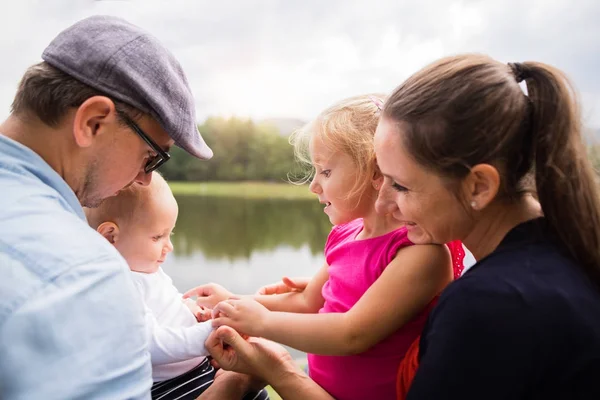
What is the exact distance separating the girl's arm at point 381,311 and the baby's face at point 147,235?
1.48 feet

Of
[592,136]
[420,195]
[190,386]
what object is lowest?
[190,386]

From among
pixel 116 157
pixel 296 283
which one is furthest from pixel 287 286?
pixel 116 157

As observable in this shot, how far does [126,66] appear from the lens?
1.03 m

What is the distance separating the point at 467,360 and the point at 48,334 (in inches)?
25.5

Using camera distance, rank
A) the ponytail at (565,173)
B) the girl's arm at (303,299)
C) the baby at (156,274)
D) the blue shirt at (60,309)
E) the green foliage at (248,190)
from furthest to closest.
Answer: the green foliage at (248,190) < the girl's arm at (303,299) < the baby at (156,274) < the ponytail at (565,173) < the blue shirt at (60,309)

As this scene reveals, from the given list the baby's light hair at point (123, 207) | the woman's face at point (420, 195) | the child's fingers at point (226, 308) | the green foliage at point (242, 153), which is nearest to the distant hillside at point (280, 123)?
the green foliage at point (242, 153)

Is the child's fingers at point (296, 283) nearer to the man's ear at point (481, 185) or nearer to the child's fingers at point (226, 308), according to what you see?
the child's fingers at point (226, 308)

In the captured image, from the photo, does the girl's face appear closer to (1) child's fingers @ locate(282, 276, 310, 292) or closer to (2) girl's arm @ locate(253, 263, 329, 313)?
(2) girl's arm @ locate(253, 263, 329, 313)

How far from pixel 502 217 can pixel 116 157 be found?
0.78 m

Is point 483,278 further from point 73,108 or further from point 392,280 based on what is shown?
point 73,108

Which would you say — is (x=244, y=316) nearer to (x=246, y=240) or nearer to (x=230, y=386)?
(x=230, y=386)

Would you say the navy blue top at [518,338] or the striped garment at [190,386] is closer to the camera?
the navy blue top at [518,338]

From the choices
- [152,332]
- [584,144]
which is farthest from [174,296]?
[584,144]

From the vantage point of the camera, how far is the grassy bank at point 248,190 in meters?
2.54
